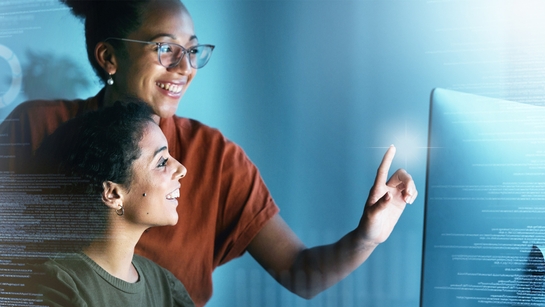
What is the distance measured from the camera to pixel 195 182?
3.84 ft

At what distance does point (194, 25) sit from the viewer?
119 cm

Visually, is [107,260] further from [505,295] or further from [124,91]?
[505,295]

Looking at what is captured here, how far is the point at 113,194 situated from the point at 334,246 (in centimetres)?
54

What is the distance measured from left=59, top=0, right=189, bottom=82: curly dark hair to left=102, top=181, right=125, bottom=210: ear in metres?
0.30

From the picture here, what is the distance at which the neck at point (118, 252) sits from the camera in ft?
3.67

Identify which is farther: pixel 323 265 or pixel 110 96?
pixel 110 96

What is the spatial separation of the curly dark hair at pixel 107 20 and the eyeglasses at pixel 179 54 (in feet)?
0.12

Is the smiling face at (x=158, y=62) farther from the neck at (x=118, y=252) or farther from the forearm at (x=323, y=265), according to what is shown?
the forearm at (x=323, y=265)

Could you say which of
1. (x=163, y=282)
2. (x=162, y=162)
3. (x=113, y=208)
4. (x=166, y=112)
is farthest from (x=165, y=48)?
(x=163, y=282)

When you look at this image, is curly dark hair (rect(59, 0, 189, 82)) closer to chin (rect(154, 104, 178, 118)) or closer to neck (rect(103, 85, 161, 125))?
neck (rect(103, 85, 161, 125))

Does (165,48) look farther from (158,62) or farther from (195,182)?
(195,182)

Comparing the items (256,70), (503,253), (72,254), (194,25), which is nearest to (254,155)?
(256,70)

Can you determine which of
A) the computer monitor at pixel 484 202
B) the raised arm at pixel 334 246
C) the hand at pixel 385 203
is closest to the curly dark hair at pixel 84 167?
the raised arm at pixel 334 246

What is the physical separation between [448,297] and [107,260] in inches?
31.6
